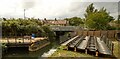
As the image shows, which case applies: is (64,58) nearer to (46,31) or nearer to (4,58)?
(4,58)

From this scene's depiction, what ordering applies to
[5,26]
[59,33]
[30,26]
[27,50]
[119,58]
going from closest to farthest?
[119,58] < [27,50] < [5,26] < [30,26] < [59,33]

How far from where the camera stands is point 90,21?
53531 millimetres

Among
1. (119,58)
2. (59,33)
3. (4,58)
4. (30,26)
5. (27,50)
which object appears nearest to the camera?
(119,58)

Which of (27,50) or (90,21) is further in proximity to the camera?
(90,21)

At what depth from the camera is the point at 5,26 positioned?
4116cm

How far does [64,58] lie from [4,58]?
32.7ft

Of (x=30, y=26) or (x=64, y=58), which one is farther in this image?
(x=30, y=26)

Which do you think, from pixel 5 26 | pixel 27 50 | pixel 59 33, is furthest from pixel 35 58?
pixel 59 33

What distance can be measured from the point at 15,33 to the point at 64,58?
97.2 feet

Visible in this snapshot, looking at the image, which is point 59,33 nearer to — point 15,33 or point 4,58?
point 15,33

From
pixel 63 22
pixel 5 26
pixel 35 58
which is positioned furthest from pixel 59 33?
pixel 35 58

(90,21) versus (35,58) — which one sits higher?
(90,21)

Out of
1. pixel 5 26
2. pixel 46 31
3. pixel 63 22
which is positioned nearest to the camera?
pixel 5 26

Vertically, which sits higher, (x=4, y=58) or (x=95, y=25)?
(x=95, y=25)
